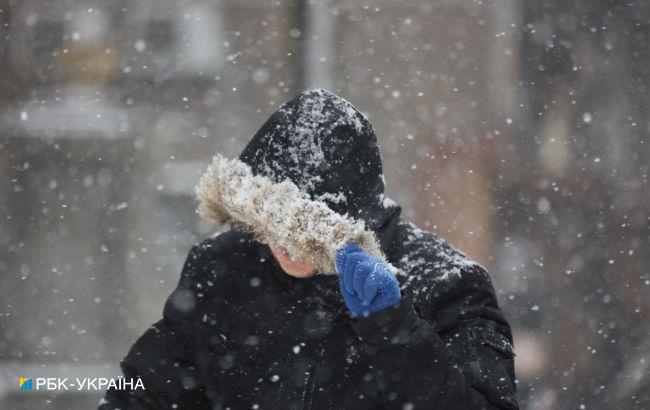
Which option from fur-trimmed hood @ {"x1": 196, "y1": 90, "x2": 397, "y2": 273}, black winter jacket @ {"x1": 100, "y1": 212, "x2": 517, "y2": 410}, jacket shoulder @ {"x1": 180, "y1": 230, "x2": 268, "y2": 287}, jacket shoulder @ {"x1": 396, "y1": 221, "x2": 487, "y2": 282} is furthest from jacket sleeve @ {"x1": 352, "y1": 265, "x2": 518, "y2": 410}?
jacket shoulder @ {"x1": 180, "y1": 230, "x2": 268, "y2": 287}

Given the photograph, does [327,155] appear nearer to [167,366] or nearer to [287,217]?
[287,217]

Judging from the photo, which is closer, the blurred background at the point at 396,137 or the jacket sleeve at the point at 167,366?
the jacket sleeve at the point at 167,366

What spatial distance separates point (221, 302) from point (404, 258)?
1.77 ft

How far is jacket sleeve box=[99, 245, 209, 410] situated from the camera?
1.97 meters

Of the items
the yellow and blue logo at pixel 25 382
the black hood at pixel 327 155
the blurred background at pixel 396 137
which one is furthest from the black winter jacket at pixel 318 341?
the yellow and blue logo at pixel 25 382

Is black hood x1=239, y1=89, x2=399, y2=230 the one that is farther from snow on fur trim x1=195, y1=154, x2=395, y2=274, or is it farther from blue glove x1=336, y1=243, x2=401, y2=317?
blue glove x1=336, y1=243, x2=401, y2=317

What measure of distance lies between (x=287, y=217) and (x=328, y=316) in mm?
311

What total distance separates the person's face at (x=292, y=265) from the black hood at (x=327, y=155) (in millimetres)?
160

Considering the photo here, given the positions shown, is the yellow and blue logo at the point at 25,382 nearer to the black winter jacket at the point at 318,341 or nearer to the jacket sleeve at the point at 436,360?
the black winter jacket at the point at 318,341

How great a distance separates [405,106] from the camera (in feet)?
12.5

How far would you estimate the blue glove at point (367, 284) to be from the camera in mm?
1513

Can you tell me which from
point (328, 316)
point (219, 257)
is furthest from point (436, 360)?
point (219, 257)

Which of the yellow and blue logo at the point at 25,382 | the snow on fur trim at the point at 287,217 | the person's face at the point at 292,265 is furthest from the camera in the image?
the yellow and blue logo at the point at 25,382

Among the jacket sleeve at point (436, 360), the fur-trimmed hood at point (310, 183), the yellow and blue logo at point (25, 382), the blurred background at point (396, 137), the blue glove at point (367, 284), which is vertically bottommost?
the jacket sleeve at point (436, 360)
